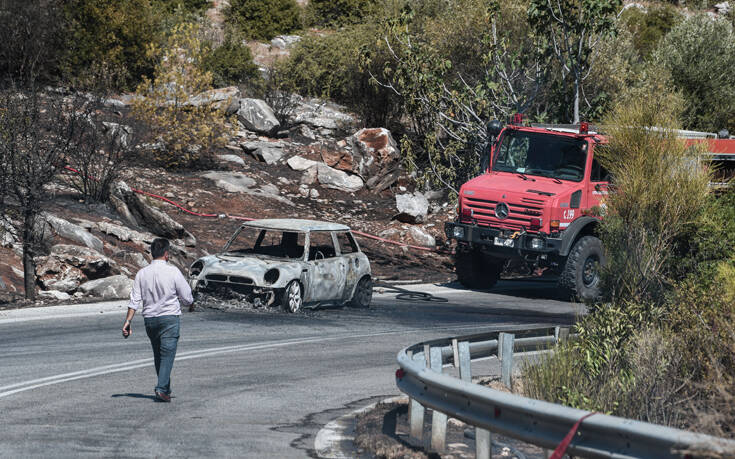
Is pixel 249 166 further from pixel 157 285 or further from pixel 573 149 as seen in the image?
pixel 157 285

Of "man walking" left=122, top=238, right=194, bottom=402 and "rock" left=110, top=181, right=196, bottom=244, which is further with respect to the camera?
"rock" left=110, top=181, right=196, bottom=244

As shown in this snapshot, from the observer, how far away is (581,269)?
61.2 feet

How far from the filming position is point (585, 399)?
7379mm

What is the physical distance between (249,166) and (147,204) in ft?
30.4

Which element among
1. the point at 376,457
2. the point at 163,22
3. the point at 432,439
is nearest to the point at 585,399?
the point at 432,439

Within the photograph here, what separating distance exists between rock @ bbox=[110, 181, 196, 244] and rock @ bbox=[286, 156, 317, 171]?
30.4ft

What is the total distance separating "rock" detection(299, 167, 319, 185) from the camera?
30911mm

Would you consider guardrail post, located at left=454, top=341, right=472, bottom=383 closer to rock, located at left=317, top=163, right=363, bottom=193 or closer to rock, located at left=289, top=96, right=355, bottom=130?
rock, located at left=317, top=163, right=363, bottom=193

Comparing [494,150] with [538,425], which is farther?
[494,150]

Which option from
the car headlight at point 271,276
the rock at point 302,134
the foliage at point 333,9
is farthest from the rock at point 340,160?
the foliage at point 333,9

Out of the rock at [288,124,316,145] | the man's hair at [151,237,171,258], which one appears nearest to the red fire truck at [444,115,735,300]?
the man's hair at [151,237,171,258]

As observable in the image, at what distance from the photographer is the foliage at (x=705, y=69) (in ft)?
113

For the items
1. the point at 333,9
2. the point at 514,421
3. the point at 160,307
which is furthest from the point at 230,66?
the point at 514,421

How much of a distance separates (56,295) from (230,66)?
25.8 meters
